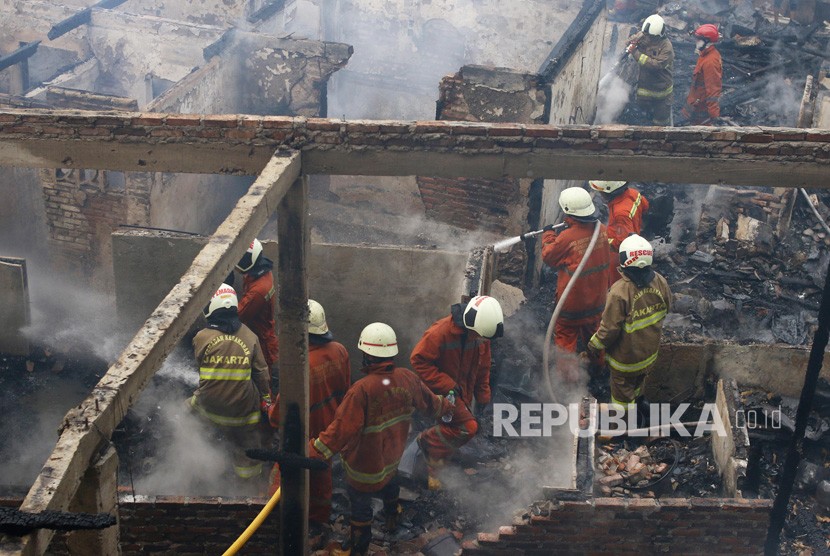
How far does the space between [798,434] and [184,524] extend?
444 cm

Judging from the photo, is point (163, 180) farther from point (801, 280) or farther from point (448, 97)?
point (801, 280)

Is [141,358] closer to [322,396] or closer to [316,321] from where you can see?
[316,321]

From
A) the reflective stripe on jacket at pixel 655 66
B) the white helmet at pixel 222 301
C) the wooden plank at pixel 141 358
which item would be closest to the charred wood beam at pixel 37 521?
the wooden plank at pixel 141 358

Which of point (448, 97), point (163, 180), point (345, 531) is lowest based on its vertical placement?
point (345, 531)

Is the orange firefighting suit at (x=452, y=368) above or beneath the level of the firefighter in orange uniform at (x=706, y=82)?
beneath

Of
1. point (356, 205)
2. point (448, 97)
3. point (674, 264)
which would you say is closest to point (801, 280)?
point (674, 264)

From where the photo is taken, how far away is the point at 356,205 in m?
12.1

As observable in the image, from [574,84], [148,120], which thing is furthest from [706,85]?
[148,120]

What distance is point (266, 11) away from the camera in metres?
15.9

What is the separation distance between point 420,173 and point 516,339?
3.52 meters

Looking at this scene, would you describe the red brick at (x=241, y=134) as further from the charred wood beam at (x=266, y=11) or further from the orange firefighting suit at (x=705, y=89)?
the charred wood beam at (x=266, y=11)

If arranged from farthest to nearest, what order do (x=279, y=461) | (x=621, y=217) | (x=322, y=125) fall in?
(x=621, y=217) < (x=279, y=461) < (x=322, y=125)

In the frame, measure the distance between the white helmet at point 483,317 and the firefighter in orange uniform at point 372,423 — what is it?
609 mm

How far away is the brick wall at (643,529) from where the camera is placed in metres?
5.91
